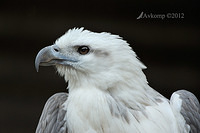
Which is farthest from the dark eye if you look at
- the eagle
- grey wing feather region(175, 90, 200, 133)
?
grey wing feather region(175, 90, 200, 133)

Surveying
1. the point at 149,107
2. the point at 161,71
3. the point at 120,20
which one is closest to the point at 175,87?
the point at 161,71

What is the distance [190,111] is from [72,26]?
1994 mm

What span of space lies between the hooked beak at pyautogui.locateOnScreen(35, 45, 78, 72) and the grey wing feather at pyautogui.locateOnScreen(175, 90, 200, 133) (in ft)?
2.63

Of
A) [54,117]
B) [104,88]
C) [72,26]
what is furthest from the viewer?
[72,26]

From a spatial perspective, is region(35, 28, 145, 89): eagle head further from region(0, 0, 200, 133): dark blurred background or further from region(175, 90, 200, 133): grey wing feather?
region(0, 0, 200, 133): dark blurred background

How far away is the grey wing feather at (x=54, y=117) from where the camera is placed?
8.75ft

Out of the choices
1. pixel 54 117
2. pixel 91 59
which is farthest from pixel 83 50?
pixel 54 117

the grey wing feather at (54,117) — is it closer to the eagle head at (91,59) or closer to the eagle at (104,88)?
the eagle at (104,88)

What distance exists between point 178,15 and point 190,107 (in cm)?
185

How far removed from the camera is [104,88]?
243 centimetres

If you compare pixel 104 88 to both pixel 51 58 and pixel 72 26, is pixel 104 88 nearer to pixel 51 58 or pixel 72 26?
pixel 51 58

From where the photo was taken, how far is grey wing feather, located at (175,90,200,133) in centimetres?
276

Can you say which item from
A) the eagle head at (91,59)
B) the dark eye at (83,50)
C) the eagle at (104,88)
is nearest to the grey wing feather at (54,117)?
the eagle at (104,88)

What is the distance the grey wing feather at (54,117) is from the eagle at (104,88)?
119 mm
